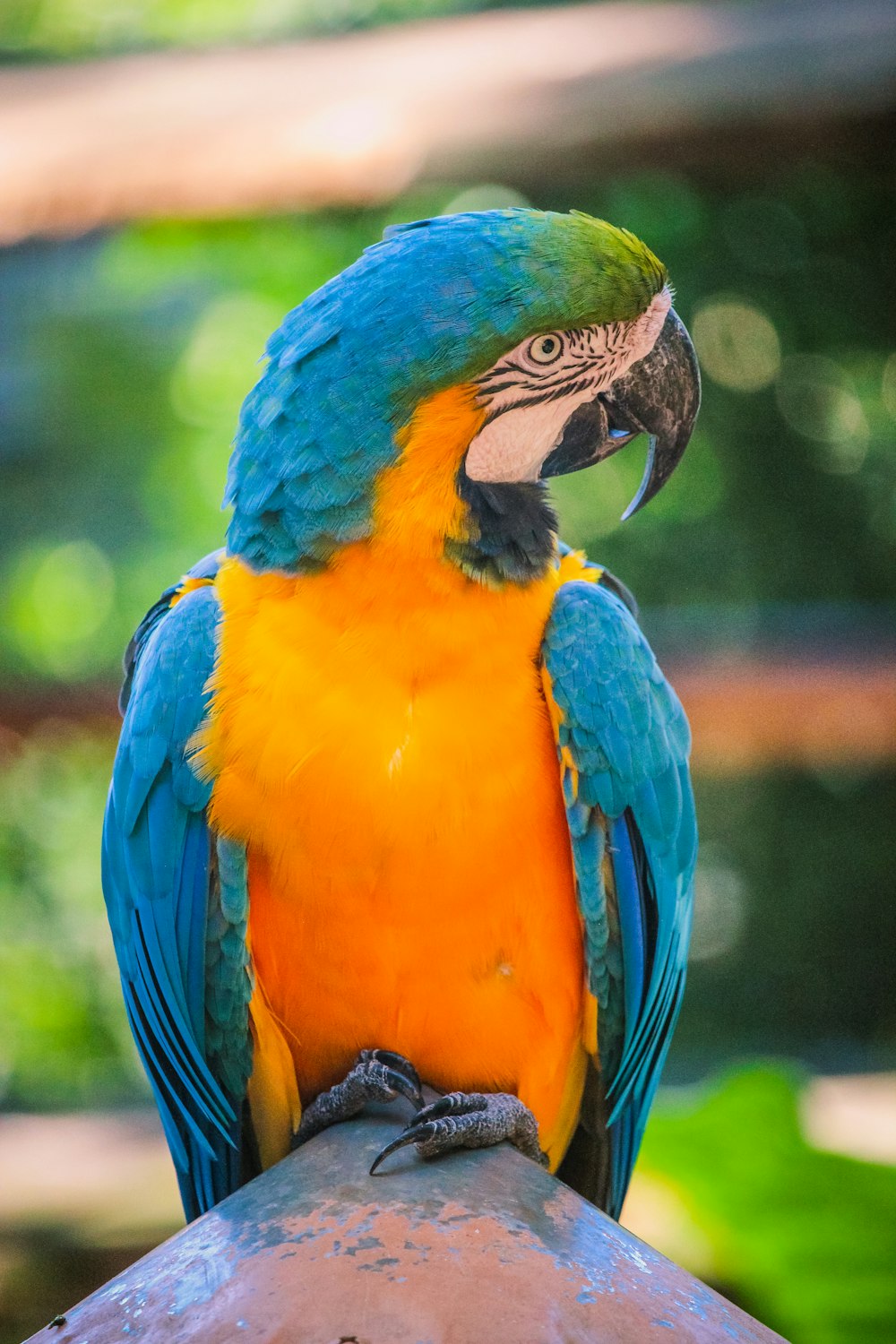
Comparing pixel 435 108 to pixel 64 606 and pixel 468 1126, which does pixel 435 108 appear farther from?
pixel 64 606

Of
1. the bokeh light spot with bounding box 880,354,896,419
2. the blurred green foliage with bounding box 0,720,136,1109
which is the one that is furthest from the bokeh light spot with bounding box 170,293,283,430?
the bokeh light spot with bounding box 880,354,896,419

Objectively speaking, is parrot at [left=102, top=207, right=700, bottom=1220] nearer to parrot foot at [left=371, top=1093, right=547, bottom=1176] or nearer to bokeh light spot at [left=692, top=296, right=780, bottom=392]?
parrot foot at [left=371, top=1093, right=547, bottom=1176]

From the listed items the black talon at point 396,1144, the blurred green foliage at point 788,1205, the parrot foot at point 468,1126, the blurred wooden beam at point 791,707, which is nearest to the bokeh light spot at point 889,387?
the blurred wooden beam at point 791,707

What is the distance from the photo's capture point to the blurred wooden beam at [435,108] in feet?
9.59

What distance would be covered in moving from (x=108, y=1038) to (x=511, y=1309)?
15.4 ft

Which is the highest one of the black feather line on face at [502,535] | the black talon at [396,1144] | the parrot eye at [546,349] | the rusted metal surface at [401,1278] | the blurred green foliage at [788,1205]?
the parrot eye at [546,349]

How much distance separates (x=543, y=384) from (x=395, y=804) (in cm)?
50

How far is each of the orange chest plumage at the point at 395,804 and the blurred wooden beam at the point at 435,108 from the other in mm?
1936

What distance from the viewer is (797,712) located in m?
3.48

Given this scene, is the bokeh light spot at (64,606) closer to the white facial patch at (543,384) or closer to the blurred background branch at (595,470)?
the blurred background branch at (595,470)

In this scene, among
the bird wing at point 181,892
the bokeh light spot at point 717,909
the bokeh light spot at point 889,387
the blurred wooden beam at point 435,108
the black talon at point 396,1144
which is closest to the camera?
the black talon at point 396,1144

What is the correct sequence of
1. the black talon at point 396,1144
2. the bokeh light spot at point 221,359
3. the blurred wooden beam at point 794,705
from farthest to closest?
the bokeh light spot at point 221,359 → the blurred wooden beam at point 794,705 → the black talon at point 396,1144

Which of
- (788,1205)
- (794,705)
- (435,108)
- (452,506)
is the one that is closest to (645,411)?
(452,506)

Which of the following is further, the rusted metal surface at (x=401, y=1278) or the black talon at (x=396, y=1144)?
the black talon at (x=396, y=1144)
